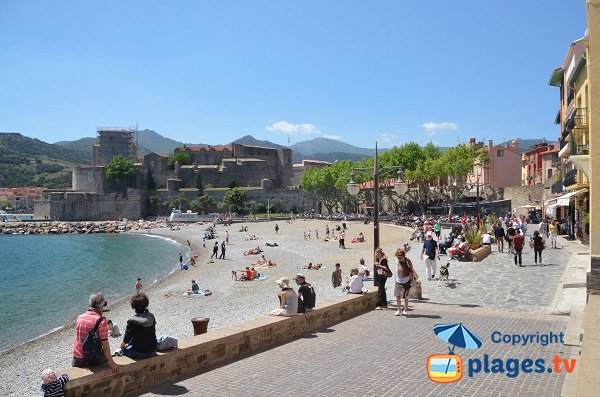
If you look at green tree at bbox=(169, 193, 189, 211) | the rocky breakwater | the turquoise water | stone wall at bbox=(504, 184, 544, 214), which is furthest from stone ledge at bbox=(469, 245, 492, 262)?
green tree at bbox=(169, 193, 189, 211)

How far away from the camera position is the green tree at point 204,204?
8581cm

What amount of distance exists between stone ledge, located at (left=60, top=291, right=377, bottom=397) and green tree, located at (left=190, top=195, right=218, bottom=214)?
77.2 meters

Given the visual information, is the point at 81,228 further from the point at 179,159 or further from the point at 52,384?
the point at 52,384

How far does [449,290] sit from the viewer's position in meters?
13.3

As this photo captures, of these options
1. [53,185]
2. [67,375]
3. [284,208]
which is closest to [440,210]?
[284,208]

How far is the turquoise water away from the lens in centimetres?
1891

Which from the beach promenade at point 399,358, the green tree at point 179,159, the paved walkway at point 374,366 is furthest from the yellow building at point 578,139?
the green tree at point 179,159

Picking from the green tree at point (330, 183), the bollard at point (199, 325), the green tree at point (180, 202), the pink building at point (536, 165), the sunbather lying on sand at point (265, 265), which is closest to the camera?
the bollard at point (199, 325)

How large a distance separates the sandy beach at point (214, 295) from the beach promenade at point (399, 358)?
331 centimetres

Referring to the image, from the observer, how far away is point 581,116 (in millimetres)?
19125

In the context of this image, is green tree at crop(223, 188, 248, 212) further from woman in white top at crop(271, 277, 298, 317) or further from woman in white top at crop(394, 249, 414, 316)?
woman in white top at crop(271, 277, 298, 317)

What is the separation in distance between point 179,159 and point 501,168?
55429 mm

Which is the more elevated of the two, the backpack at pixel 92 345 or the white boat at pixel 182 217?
the white boat at pixel 182 217

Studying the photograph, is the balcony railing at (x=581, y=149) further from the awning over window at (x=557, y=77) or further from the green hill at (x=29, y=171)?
the green hill at (x=29, y=171)
